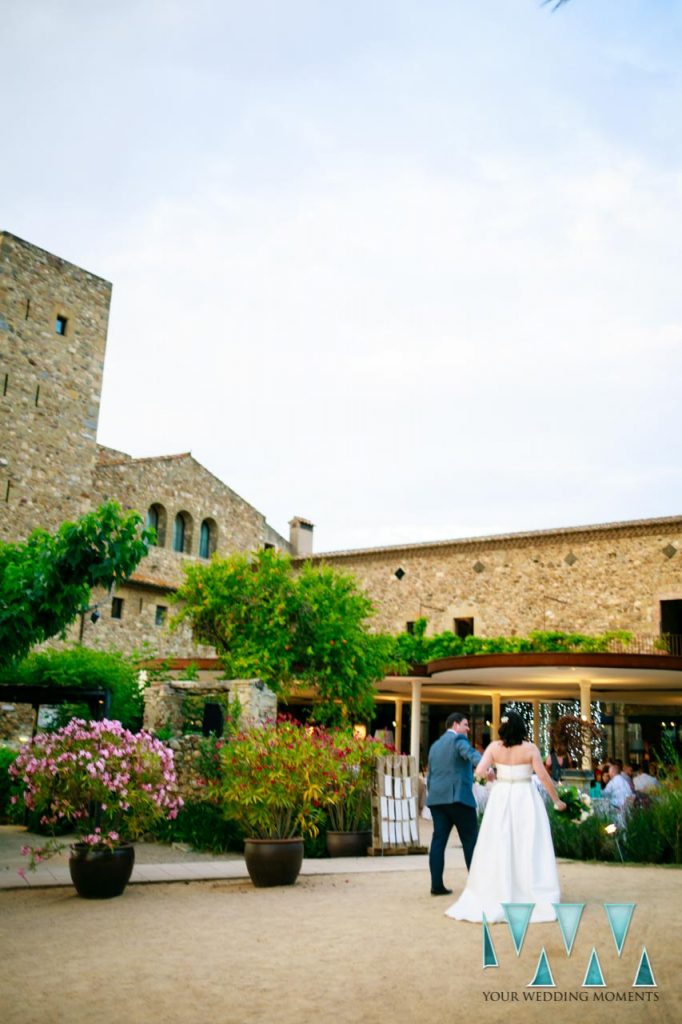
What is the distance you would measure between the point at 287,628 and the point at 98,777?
10.7 m

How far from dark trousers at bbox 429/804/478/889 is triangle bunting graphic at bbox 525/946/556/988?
108 inches

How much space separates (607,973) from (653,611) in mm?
19879

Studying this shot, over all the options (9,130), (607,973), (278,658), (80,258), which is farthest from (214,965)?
(80,258)

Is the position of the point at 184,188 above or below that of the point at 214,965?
above

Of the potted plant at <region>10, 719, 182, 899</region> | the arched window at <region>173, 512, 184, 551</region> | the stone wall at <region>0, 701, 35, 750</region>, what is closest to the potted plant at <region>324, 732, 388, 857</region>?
the potted plant at <region>10, 719, 182, 899</region>

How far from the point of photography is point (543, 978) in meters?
4.55

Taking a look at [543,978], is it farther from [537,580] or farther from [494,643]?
[537,580]

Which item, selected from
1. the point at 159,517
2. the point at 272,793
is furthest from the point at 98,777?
the point at 159,517

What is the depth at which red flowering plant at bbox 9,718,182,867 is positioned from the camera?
25.0 ft

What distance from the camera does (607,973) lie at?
4.73 metres

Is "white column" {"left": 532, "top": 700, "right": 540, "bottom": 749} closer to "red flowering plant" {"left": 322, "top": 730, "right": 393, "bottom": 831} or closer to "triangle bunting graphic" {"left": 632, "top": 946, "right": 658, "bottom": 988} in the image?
"red flowering plant" {"left": 322, "top": 730, "right": 393, "bottom": 831}

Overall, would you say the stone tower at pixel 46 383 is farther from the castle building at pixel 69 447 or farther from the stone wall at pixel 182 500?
the stone wall at pixel 182 500

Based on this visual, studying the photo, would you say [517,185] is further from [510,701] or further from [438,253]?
[510,701]

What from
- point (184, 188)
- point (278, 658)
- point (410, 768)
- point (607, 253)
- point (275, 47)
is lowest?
point (410, 768)
